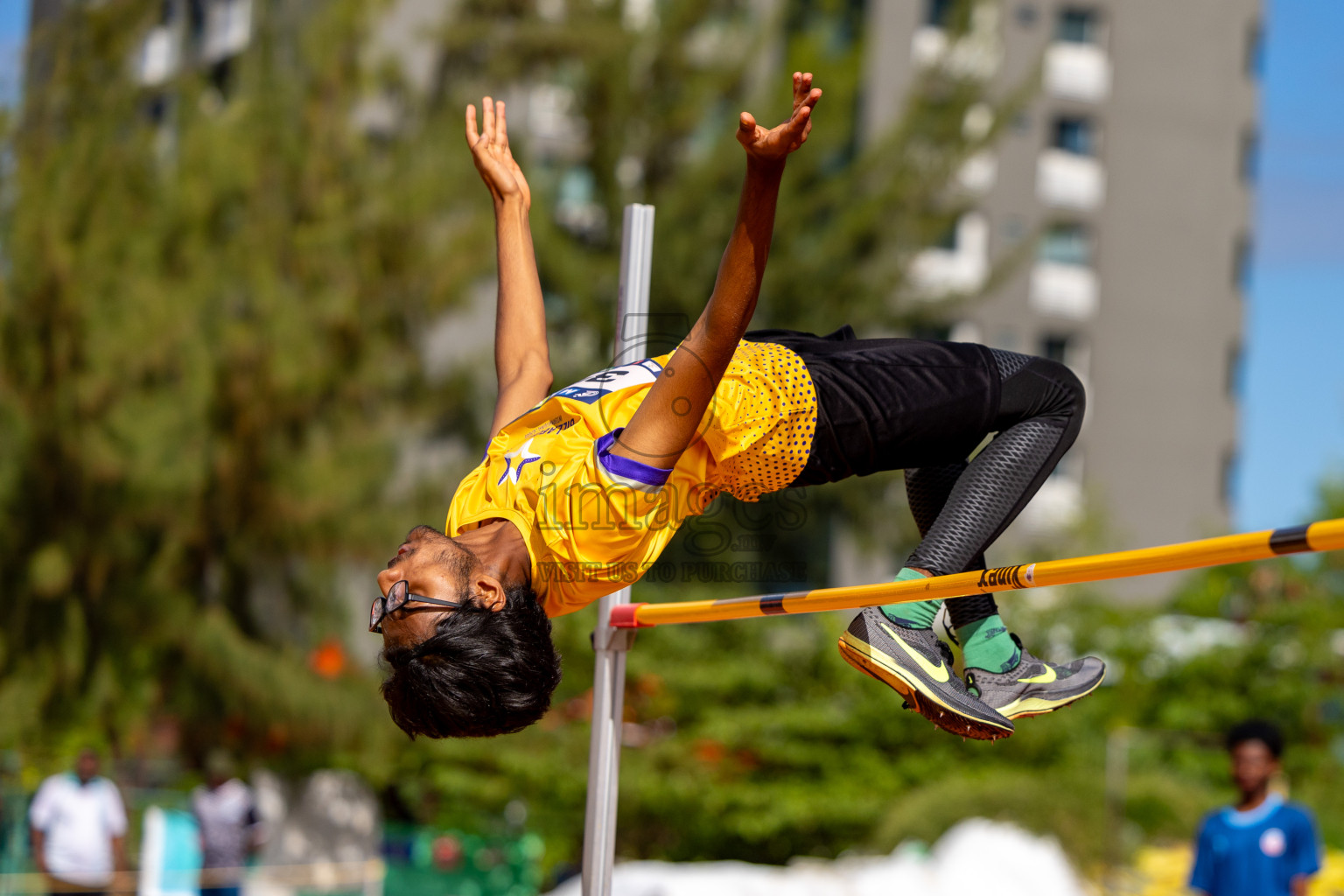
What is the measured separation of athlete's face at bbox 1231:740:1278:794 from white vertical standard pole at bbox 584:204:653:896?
2.78 m

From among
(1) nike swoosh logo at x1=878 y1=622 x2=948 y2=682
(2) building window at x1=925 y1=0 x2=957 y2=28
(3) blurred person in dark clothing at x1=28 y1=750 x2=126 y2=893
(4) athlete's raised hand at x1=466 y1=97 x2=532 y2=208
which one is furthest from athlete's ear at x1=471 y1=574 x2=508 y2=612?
(2) building window at x1=925 y1=0 x2=957 y2=28

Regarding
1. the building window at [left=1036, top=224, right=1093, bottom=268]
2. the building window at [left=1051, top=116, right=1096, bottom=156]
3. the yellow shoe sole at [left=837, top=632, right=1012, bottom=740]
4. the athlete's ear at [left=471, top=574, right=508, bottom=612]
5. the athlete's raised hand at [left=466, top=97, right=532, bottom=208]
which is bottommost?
the yellow shoe sole at [left=837, top=632, right=1012, bottom=740]

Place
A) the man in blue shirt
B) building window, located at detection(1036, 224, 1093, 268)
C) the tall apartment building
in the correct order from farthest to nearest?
building window, located at detection(1036, 224, 1093, 268)
the tall apartment building
the man in blue shirt

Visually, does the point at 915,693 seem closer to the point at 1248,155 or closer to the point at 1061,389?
the point at 1061,389

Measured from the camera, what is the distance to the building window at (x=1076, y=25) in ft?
84.0

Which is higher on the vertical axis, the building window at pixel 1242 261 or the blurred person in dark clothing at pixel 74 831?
the building window at pixel 1242 261

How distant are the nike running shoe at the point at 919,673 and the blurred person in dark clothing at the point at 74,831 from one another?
6785mm

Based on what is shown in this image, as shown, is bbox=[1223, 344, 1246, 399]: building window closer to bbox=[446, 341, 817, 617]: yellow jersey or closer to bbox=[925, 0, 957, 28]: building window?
bbox=[925, 0, 957, 28]: building window

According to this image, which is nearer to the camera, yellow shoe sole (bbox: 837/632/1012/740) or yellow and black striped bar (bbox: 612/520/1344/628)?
yellow and black striped bar (bbox: 612/520/1344/628)

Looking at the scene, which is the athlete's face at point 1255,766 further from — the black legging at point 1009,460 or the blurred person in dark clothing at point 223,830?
the blurred person in dark clothing at point 223,830

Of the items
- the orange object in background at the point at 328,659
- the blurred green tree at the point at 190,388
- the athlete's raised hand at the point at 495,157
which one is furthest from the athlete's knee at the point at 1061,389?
the orange object in background at the point at 328,659

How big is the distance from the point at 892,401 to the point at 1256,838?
3238 millimetres

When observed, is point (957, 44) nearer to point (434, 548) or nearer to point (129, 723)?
point (129, 723)

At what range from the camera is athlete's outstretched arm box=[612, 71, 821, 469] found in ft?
7.94
